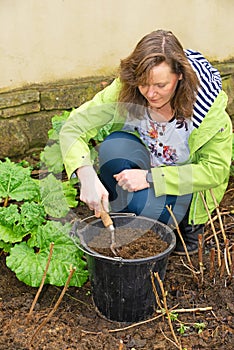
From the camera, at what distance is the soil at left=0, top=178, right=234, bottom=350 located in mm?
2232

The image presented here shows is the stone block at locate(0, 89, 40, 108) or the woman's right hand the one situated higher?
the woman's right hand

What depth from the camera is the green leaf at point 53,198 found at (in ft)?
9.09

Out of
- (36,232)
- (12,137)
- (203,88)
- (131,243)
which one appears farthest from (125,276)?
(12,137)

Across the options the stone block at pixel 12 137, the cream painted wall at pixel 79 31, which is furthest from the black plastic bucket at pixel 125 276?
the cream painted wall at pixel 79 31

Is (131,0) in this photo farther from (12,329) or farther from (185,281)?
(12,329)

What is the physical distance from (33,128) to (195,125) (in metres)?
1.43

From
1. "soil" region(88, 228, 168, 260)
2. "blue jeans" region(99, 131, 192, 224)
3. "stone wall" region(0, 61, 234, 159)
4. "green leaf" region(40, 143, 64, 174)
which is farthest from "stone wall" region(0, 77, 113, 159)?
"soil" region(88, 228, 168, 260)

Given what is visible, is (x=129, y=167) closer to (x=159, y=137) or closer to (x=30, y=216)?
(x=159, y=137)

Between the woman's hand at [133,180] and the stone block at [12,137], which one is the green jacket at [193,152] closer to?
the woman's hand at [133,180]

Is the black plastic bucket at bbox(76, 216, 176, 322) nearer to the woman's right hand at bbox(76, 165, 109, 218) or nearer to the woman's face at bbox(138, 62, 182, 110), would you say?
the woman's right hand at bbox(76, 165, 109, 218)

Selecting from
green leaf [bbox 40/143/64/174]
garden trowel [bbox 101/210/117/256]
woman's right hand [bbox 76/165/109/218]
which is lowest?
green leaf [bbox 40/143/64/174]

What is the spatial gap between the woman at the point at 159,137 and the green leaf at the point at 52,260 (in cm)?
30

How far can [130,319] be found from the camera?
239 centimetres

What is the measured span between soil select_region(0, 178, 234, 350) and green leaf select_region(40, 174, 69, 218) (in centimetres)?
35
